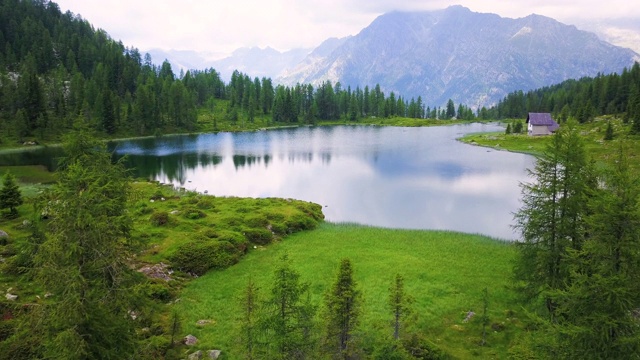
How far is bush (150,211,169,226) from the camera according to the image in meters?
39.4

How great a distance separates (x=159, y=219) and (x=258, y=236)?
10715mm

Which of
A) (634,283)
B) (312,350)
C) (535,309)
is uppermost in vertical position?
(634,283)

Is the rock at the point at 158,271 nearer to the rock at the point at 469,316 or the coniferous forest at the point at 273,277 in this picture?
the coniferous forest at the point at 273,277

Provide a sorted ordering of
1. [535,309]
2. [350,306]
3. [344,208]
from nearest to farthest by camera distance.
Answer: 1. [350,306]
2. [535,309]
3. [344,208]

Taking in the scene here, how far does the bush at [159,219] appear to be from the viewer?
39.4 meters

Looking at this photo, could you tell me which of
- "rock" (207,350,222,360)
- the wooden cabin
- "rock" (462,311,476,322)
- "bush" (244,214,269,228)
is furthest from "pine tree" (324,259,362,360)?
the wooden cabin

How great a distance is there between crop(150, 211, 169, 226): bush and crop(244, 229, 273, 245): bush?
8.83 m

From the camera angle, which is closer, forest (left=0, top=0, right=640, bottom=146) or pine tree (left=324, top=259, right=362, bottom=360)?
pine tree (left=324, top=259, right=362, bottom=360)

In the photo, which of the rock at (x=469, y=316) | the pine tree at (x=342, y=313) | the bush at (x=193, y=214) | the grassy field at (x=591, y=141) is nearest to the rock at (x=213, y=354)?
the pine tree at (x=342, y=313)

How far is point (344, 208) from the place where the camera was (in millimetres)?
54438

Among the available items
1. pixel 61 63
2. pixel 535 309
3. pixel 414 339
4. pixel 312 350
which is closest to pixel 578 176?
pixel 535 309

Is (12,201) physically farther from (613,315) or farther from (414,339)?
(613,315)

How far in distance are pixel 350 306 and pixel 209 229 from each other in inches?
998

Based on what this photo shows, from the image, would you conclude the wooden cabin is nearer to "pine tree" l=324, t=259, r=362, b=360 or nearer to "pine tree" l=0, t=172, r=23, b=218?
"pine tree" l=324, t=259, r=362, b=360
